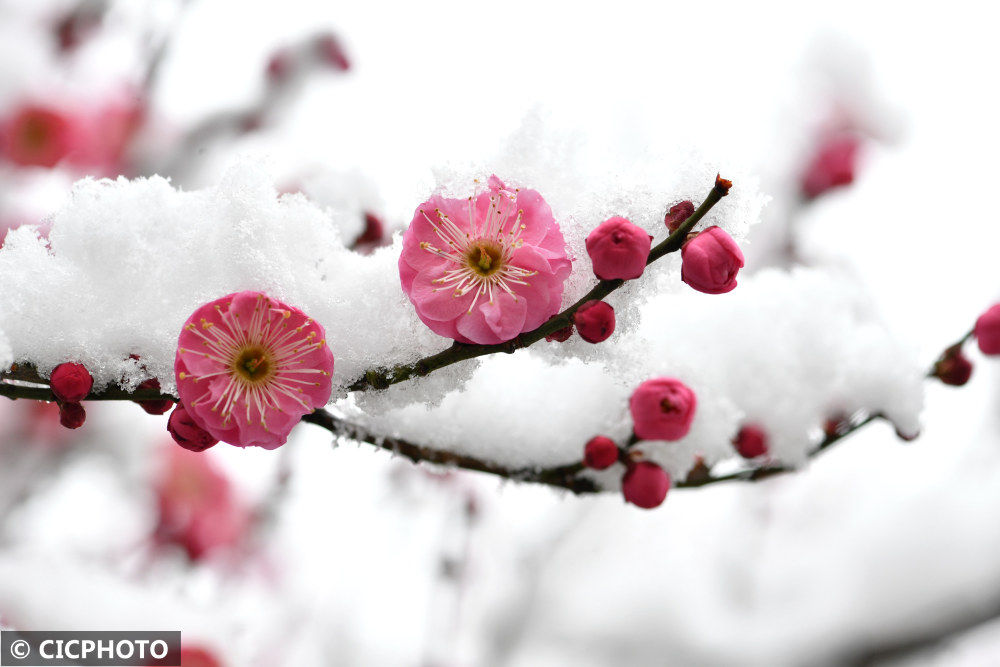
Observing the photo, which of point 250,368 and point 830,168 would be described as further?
point 830,168

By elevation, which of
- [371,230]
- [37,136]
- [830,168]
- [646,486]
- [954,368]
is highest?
[37,136]

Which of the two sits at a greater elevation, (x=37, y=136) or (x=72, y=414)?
(x=37, y=136)

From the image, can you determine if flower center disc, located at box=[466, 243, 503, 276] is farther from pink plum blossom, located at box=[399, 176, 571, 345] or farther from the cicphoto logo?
the cicphoto logo

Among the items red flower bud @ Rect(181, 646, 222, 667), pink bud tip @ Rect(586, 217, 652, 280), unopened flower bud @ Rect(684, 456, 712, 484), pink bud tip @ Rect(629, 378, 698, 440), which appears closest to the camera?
pink bud tip @ Rect(586, 217, 652, 280)

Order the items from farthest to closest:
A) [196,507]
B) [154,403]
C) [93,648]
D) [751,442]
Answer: [196,507] → [93,648] → [751,442] → [154,403]

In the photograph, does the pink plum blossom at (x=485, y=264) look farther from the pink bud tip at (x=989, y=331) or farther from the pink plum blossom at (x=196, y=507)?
the pink plum blossom at (x=196, y=507)

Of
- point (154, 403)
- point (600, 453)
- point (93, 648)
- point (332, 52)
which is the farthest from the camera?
point (332, 52)

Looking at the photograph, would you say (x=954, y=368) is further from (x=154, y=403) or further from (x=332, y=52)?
(x=332, y=52)

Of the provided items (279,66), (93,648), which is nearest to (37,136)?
(279,66)

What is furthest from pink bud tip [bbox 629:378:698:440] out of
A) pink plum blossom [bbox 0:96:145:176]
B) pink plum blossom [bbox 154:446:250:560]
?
pink plum blossom [bbox 154:446:250:560]
